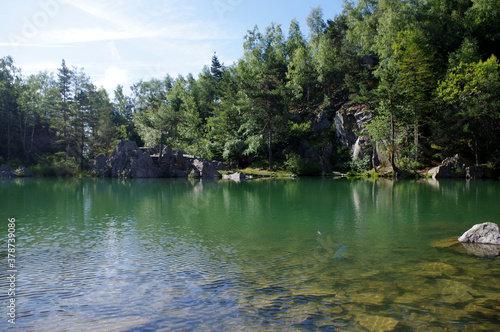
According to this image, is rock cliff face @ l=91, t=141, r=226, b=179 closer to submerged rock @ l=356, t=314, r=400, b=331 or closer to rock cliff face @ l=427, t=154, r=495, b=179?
rock cliff face @ l=427, t=154, r=495, b=179

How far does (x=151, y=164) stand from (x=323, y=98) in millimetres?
33046

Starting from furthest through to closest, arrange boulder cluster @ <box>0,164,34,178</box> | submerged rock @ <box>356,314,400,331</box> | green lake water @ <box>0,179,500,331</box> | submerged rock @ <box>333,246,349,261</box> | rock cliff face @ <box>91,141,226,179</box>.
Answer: boulder cluster @ <box>0,164,34,178</box> < rock cliff face @ <box>91,141,226,179</box> < submerged rock @ <box>333,246,349,261</box> < green lake water @ <box>0,179,500,331</box> < submerged rock @ <box>356,314,400,331</box>

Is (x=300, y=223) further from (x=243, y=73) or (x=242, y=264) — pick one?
(x=243, y=73)

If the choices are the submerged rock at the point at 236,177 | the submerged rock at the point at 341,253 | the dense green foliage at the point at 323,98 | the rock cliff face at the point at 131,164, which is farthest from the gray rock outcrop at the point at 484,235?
the rock cliff face at the point at 131,164

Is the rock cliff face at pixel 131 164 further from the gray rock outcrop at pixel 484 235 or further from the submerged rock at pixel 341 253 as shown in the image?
the gray rock outcrop at pixel 484 235

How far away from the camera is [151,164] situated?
4922 centimetres

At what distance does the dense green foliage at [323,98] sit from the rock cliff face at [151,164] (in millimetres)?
4027

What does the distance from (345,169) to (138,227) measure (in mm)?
39649

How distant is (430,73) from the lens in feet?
136

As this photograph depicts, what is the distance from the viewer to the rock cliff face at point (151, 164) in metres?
48.2

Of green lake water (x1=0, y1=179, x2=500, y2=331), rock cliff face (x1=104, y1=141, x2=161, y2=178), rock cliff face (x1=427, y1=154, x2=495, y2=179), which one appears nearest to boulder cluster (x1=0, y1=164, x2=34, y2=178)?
rock cliff face (x1=104, y1=141, x2=161, y2=178)

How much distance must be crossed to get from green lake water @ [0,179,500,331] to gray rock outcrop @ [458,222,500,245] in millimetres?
788

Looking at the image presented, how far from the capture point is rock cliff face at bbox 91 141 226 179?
48.2m

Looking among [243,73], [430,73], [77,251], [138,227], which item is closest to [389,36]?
[430,73]
